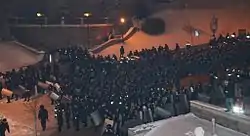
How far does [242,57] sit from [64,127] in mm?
11785

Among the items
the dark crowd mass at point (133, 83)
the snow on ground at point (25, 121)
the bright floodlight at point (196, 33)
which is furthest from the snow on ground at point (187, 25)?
the snow on ground at point (25, 121)

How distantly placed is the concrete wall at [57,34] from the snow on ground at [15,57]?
2.46 meters

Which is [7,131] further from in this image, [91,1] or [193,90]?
[91,1]

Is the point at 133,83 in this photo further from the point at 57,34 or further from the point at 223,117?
the point at 57,34

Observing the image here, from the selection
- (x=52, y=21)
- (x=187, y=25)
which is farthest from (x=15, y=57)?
(x=187, y=25)

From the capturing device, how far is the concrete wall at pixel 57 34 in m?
44.4

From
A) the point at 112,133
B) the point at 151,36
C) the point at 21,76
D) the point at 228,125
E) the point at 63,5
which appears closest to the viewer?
the point at 228,125

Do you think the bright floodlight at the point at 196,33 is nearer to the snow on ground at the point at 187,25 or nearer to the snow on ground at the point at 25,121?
the snow on ground at the point at 187,25

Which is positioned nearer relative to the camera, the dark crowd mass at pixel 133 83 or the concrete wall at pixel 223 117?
the concrete wall at pixel 223 117

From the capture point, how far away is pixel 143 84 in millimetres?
24781

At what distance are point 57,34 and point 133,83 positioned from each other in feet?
69.9

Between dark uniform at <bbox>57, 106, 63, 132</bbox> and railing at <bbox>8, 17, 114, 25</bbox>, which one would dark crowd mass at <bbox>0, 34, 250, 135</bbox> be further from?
railing at <bbox>8, 17, 114, 25</bbox>

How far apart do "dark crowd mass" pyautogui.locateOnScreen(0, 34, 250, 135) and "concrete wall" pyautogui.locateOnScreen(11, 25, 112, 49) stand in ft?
31.7

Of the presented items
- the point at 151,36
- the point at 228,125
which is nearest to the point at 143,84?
the point at 228,125
